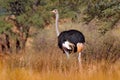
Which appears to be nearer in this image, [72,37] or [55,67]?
[55,67]

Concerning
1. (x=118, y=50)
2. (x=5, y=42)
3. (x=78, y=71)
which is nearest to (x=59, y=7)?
(x=5, y=42)

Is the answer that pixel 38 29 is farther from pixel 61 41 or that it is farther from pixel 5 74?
pixel 5 74

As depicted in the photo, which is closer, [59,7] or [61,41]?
[61,41]

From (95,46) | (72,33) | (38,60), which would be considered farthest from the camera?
(95,46)

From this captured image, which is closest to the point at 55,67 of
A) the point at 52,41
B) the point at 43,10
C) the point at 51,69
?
the point at 51,69

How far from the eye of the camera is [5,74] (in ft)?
23.8

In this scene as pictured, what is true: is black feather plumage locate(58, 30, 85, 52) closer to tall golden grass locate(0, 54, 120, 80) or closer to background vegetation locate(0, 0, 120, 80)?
background vegetation locate(0, 0, 120, 80)

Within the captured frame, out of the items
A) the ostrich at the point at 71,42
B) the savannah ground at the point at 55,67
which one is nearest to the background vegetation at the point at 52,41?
the savannah ground at the point at 55,67

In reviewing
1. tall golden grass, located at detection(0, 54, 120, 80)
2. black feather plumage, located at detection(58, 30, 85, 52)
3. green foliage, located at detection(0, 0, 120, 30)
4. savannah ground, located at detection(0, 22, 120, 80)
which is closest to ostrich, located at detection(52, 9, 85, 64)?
black feather plumage, located at detection(58, 30, 85, 52)

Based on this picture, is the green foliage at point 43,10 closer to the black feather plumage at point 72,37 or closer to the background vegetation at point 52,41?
the background vegetation at point 52,41

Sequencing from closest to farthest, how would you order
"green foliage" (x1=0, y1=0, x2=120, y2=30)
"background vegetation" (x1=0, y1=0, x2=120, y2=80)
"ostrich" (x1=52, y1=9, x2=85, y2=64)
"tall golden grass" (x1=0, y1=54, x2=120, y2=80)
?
"tall golden grass" (x1=0, y1=54, x2=120, y2=80) < "background vegetation" (x1=0, y1=0, x2=120, y2=80) < "ostrich" (x1=52, y1=9, x2=85, y2=64) < "green foliage" (x1=0, y1=0, x2=120, y2=30)

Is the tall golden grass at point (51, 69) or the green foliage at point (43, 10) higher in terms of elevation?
the tall golden grass at point (51, 69)

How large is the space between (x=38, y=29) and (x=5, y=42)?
1.22 meters

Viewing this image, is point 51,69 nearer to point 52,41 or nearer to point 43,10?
point 52,41
